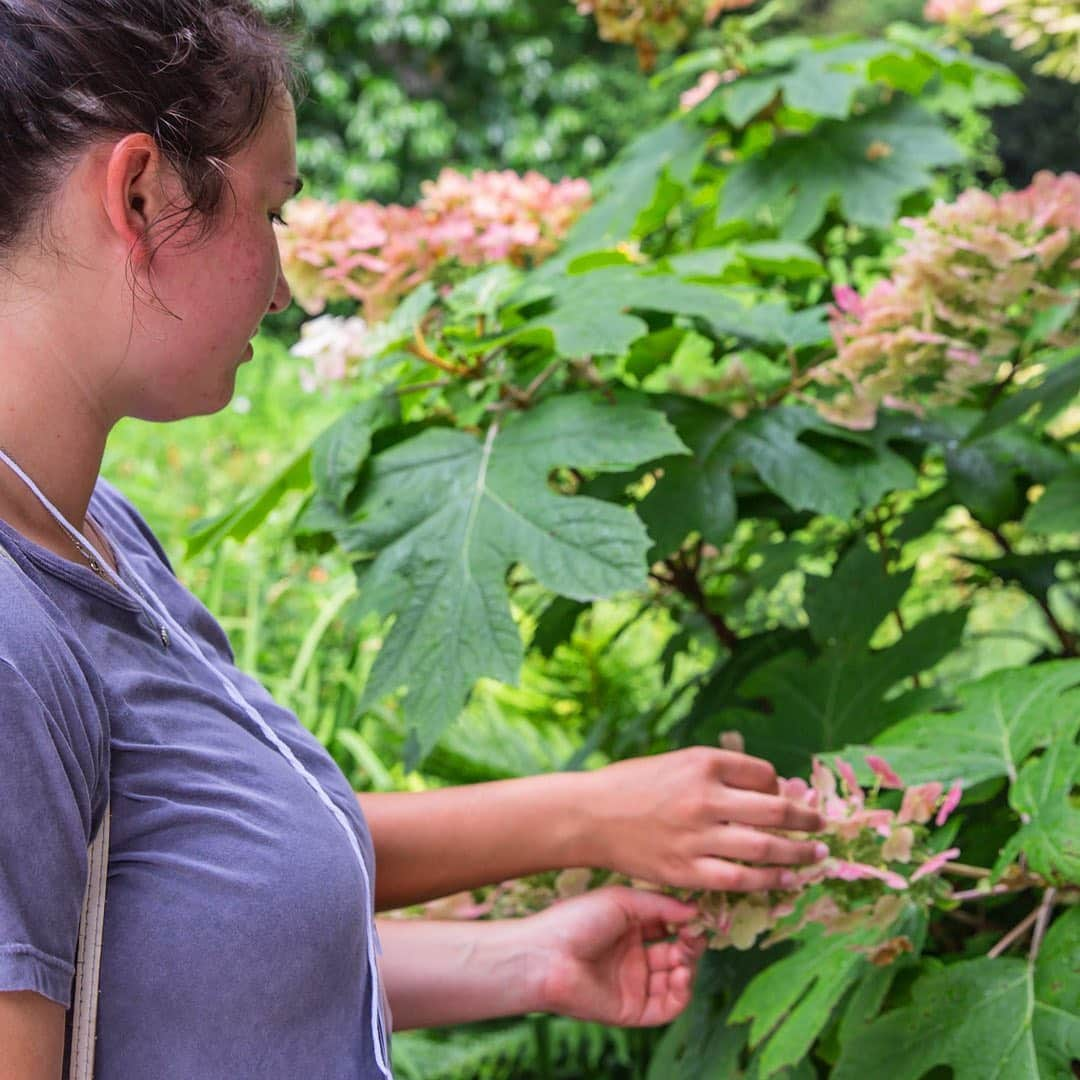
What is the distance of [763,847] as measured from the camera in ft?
3.57

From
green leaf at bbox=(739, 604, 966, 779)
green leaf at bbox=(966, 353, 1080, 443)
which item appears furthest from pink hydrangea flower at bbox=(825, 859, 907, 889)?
green leaf at bbox=(966, 353, 1080, 443)

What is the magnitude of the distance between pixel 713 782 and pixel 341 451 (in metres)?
0.48

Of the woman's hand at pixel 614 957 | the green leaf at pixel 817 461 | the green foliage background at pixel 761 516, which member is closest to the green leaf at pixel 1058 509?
the green foliage background at pixel 761 516

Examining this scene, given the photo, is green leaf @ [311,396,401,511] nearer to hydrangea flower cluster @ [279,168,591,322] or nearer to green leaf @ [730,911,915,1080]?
hydrangea flower cluster @ [279,168,591,322]

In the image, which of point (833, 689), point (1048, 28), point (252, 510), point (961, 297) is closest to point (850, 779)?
point (833, 689)

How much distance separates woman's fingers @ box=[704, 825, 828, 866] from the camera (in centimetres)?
108

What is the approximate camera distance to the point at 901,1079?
3.46 ft

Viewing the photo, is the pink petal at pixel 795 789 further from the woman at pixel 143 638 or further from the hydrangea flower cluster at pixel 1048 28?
the hydrangea flower cluster at pixel 1048 28

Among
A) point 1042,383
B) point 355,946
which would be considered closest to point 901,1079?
point 355,946

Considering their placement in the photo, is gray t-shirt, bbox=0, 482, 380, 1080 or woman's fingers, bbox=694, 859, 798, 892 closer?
gray t-shirt, bbox=0, 482, 380, 1080

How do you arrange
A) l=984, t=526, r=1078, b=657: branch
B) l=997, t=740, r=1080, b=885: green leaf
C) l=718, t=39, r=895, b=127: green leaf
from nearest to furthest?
l=997, t=740, r=1080, b=885: green leaf < l=984, t=526, r=1078, b=657: branch < l=718, t=39, r=895, b=127: green leaf

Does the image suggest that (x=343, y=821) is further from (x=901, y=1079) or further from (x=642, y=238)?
(x=642, y=238)

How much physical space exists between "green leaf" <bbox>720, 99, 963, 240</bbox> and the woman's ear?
44.5 inches

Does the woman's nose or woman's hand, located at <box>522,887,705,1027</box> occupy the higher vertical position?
the woman's nose
